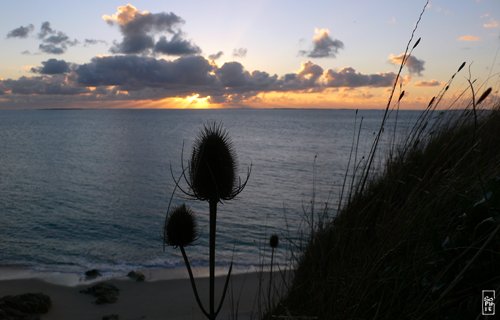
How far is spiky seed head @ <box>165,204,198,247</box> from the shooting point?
3.01 m

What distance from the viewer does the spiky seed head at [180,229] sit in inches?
118

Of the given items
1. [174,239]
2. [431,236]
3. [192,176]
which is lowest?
[174,239]

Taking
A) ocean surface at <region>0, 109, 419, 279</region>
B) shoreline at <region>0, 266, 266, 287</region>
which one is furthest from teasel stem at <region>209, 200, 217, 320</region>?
shoreline at <region>0, 266, 266, 287</region>

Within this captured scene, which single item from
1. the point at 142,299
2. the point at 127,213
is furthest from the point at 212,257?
the point at 127,213

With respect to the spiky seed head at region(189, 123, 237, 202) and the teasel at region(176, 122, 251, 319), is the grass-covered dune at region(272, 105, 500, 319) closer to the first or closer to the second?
the teasel at region(176, 122, 251, 319)

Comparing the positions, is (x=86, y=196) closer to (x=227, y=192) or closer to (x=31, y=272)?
(x=31, y=272)

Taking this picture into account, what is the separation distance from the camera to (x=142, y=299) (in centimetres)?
1224

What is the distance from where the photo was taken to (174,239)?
9.86ft

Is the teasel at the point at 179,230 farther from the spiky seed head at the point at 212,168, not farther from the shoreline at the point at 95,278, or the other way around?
the shoreline at the point at 95,278

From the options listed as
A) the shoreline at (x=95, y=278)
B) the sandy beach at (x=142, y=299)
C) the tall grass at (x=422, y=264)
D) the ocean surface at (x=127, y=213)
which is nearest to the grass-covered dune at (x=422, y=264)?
the tall grass at (x=422, y=264)

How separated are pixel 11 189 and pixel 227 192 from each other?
30.7 m

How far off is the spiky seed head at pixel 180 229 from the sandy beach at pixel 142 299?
7.22 metres

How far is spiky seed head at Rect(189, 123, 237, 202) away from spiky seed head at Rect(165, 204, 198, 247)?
13.6 inches

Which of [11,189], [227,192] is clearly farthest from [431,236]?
[11,189]
